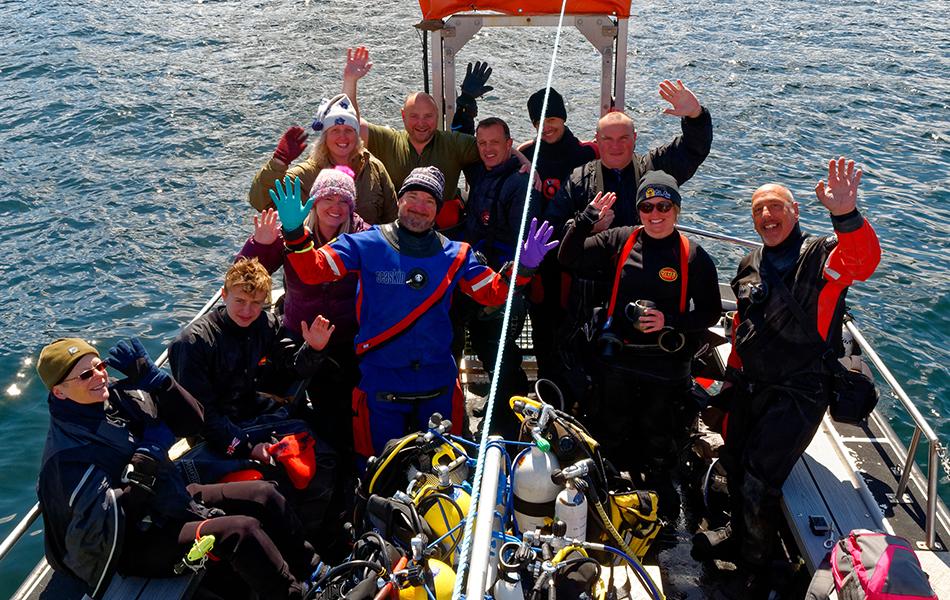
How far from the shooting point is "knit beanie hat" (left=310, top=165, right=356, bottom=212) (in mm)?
5156

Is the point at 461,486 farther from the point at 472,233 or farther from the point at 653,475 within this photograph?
the point at 472,233

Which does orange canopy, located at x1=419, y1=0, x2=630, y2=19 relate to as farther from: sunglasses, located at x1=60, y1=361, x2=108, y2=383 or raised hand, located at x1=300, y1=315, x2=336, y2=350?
sunglasses, located at x1=60, y1=361, x2=108, y2=383

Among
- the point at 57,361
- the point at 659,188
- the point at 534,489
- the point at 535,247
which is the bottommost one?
the point at 534,489

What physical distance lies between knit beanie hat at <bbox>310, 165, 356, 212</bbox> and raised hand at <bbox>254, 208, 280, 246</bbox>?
0.94ft

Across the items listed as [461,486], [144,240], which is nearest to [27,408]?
[144,240]

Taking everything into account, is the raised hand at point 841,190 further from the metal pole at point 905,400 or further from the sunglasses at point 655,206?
the metal pole at point 905,400

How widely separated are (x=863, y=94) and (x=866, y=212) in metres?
6.18

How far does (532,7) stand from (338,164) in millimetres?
2305

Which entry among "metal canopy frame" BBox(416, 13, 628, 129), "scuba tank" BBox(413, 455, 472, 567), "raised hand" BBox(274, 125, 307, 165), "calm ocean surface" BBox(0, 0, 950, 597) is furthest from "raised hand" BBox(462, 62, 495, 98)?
"calm ocean surface" BBox(0, 0, 950, 597)

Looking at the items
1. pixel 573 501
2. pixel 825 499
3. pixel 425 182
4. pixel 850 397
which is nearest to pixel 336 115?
pixel 425 182

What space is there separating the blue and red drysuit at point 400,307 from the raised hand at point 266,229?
39cm

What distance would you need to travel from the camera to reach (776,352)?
472 centimetres

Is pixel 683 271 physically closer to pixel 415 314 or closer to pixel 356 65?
pixel 415 314

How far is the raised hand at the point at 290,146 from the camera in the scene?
5949 millimetres
